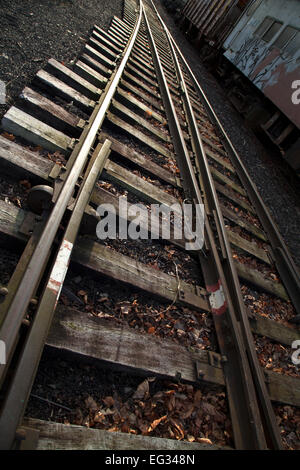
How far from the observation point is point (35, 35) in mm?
4523

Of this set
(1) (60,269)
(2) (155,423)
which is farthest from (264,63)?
(2) (155,423)

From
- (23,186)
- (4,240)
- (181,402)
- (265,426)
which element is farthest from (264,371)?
(23,186)

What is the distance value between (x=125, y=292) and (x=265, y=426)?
1549 millimetres

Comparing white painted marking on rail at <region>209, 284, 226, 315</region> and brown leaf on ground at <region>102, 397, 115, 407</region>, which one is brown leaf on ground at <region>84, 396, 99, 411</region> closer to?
brown leaf on ground at <region>102, 397, 115, 407</region>

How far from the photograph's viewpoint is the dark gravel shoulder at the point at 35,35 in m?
3.54

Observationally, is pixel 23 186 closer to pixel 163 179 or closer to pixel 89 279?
pixel 89 279

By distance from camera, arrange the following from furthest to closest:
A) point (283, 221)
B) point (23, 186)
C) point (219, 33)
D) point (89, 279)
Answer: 1. point (219, 33)
2. point (283, 221)
3. point (23, 186)
4. point (89, 279)

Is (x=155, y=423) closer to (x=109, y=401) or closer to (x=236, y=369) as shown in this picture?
(x=109, y=401)

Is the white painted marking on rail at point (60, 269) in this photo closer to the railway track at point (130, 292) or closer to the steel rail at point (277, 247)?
the railway track at point (130, 292)

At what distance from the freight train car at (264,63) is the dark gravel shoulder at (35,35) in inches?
208

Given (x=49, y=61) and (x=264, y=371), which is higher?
(x=49, y=61)

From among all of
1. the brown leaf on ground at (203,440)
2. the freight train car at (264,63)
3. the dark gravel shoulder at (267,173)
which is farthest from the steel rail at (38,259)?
the freight train car at (264,63)

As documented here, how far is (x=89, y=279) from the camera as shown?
2.24 metres

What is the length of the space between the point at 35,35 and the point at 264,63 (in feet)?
24.3
